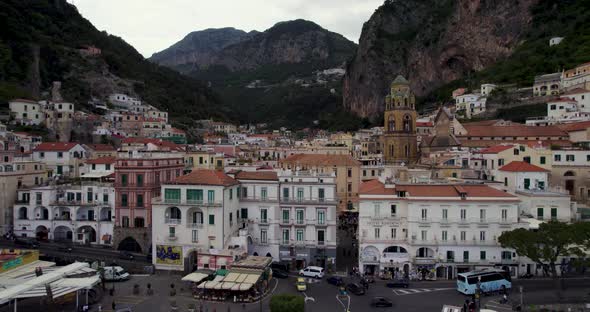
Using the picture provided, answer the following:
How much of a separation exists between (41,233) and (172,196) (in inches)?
753

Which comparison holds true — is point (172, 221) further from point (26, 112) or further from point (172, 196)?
point (26, 112)

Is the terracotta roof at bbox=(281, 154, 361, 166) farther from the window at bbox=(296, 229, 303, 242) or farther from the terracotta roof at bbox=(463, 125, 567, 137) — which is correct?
the terracotta roof at bbox=(463, 125, 567, 137)

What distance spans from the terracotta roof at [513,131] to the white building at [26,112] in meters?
77.0

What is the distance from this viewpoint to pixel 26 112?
3553 inches

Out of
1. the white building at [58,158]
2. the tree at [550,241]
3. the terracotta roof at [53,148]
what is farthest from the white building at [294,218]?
the terracotta roof at [53,148]

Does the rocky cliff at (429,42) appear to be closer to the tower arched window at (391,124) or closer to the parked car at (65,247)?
the tower arched window at (391,124)

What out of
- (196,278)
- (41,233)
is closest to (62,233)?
(41,233)

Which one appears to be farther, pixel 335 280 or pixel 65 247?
pixel 65 247

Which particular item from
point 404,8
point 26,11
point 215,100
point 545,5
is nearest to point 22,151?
point 26,11

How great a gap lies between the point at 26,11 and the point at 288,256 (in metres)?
133

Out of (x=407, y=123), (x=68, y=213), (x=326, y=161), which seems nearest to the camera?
(x=68, y=213)

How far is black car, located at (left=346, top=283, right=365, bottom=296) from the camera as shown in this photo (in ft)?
122

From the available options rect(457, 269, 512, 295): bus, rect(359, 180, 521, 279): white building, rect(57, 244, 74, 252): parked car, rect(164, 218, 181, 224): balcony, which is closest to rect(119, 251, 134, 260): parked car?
rect(57, 244, 74, 252): parked car

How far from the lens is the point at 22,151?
224 ft
